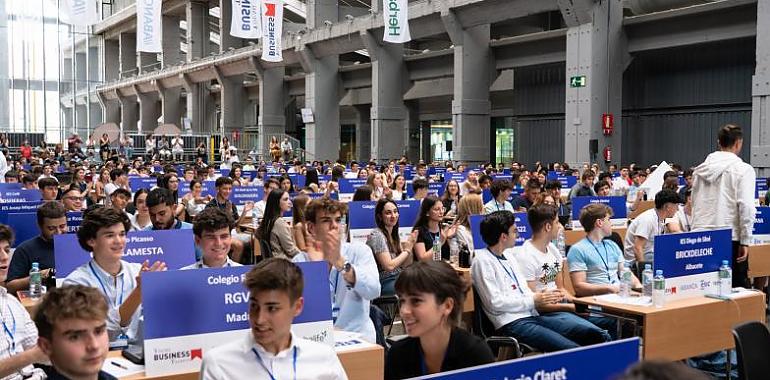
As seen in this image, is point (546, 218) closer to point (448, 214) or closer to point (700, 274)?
point (700, 274)

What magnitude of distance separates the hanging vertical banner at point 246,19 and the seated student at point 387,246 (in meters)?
22.5

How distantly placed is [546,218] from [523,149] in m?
26.1

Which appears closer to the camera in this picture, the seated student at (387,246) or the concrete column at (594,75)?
the seated student at (387,246)

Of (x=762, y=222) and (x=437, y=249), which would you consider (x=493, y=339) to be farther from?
(x=762, y=222)

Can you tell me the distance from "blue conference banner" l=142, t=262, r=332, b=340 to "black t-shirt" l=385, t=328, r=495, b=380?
90cm

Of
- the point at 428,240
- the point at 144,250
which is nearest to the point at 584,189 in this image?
the point at 428,240

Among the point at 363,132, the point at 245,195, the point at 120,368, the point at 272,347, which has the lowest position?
the point at 120,368

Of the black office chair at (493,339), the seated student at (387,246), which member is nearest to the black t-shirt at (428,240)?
the seated student at (387,246)

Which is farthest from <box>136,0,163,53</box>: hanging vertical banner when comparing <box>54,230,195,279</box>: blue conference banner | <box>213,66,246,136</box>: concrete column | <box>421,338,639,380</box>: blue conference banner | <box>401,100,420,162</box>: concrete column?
<box>421,338,639,380</box>: blue conference banner

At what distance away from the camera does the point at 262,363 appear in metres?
3.39

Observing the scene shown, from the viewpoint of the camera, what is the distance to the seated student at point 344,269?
5043 millimetres

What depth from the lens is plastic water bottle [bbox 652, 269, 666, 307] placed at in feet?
20.4

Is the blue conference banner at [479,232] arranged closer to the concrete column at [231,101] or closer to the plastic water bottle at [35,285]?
the plastic water bottle at [35,285]

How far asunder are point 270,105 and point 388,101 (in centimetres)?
1058
